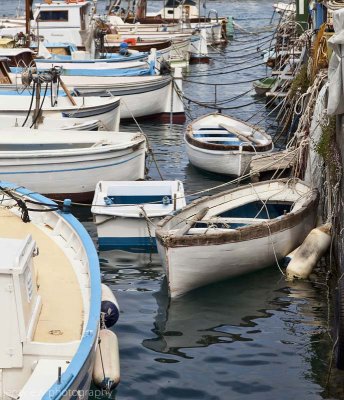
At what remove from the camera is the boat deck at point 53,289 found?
341 inches

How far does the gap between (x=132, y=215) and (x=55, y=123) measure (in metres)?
5.81

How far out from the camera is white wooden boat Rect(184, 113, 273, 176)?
62.9 feet

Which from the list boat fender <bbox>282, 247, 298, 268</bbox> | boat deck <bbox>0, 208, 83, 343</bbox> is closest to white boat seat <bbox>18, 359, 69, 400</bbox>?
boat deck <bbox>0, 208, 83, 343</bbox>

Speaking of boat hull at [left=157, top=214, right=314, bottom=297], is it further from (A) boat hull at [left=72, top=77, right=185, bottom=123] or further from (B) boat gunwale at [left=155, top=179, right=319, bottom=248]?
(A) boat hull at [left=72, top=77, right=185, bottom=123]

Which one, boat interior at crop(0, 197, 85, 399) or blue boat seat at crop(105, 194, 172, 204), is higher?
boat interior at crop(0, 197, 85, 399)

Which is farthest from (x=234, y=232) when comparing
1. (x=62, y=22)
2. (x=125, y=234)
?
(x=62, y=22)

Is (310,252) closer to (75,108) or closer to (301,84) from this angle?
(301,84)

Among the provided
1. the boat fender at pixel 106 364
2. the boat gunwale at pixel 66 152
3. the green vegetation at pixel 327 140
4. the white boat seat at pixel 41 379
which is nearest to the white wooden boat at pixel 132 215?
the boat gunwale at pixel 66 152

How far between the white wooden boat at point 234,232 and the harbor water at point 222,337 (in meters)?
0.23

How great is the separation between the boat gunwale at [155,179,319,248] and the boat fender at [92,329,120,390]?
2.47 meters

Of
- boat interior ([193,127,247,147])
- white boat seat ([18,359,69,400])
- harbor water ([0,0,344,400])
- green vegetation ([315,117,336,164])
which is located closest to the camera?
white boat seat ([18,359,69,400])

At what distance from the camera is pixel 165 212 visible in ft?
47.0

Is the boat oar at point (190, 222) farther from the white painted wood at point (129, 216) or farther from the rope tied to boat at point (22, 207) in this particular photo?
the rope tied to boat at point (22, 207)

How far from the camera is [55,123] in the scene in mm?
19453
